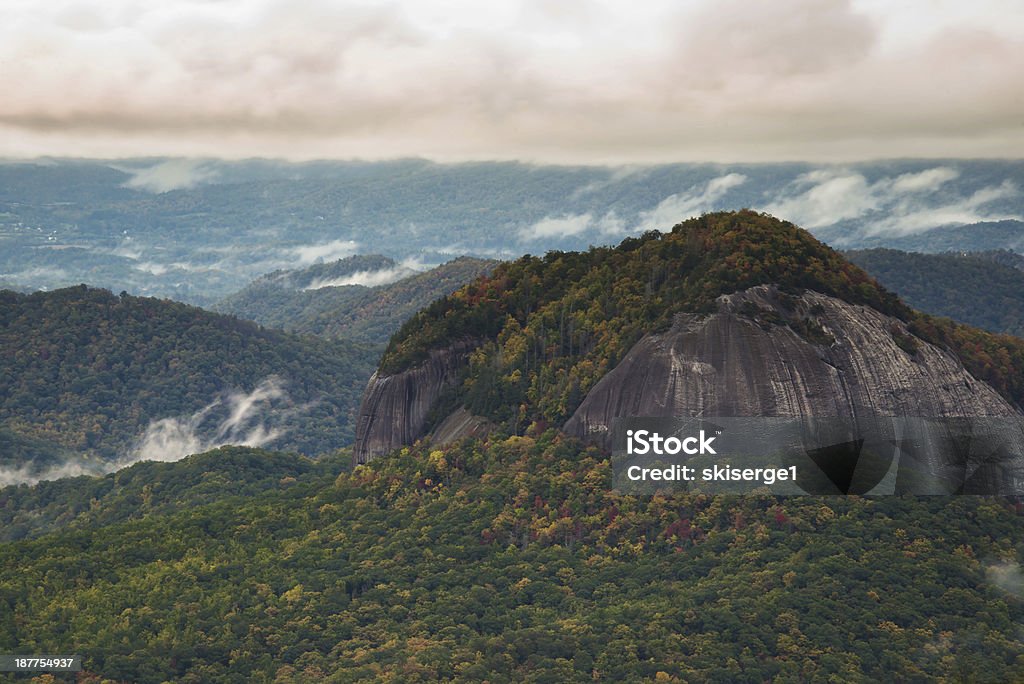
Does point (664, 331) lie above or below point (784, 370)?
above


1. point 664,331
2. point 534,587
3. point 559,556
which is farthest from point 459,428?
point 534,587

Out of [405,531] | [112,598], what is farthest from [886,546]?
[112,598]

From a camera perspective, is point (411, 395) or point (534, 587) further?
point (411, 395)

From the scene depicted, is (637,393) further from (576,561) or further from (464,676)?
(464,676)

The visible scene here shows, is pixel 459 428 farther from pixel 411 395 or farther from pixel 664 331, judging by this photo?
pixel 664 331

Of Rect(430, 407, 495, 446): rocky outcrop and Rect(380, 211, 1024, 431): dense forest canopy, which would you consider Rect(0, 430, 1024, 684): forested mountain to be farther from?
Rect(380, 211, 1024, 431): dense forest canopy

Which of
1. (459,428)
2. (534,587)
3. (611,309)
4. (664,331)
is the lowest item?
(534,587)
